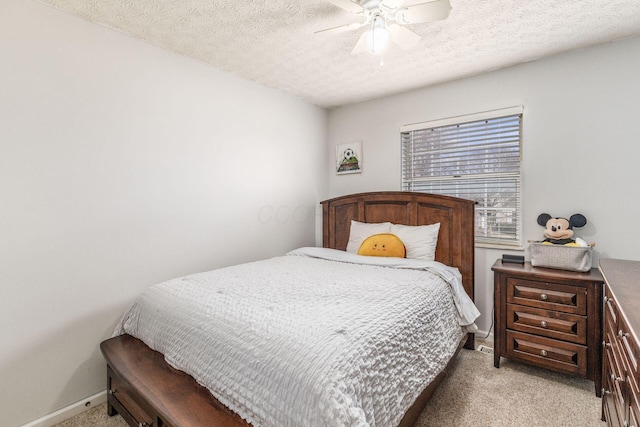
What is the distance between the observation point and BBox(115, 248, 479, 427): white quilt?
106 cm

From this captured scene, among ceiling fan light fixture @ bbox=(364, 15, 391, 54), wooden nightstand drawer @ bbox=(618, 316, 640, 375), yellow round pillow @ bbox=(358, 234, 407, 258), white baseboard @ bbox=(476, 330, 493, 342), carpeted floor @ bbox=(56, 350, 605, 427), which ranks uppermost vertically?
ceiling fan light fixture @ bbox=(364, 15, 391, 54)

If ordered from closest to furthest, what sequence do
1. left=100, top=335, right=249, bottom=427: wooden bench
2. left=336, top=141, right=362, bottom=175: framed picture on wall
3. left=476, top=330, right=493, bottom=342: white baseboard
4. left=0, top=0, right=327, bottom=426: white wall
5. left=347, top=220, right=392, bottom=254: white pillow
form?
left=100, top=335, right=249, bottom=427: wooden bench < left=0, top=0, right=327, bottom=426: white wall < left=476, top=330, right=493, bottom=342: white baseboard < left=347, top=220, right=392, bottom=254: white pillow < left=336, top=141, right=362, bottom=175: framed picture on wall

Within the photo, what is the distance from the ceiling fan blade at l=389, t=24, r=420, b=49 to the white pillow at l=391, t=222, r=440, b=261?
1516 millimetres

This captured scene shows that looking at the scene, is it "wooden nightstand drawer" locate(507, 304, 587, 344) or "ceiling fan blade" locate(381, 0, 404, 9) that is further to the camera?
"wooden nightstand drawer" locate(507, 304, 587, 344)

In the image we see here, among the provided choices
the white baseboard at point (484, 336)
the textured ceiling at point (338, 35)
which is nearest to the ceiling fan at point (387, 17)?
the textured ceiling at point (338, 35)

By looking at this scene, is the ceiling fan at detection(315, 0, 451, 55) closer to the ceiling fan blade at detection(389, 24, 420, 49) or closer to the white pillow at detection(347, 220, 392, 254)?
the ceiling fan blade at detection(389, 24, 420, 49)

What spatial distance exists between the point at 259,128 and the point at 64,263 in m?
1.92

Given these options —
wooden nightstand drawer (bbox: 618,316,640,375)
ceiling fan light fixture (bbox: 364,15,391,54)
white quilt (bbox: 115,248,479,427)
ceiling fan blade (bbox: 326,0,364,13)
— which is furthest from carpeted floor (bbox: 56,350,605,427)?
ceiling fan blade (bbox: 326,0,364,13)

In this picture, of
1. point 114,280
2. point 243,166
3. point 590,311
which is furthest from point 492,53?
point 114,280

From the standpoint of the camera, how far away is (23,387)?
69.0 inches

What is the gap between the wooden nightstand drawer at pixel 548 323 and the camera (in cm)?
204

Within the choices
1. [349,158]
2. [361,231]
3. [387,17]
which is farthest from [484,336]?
[387,17]

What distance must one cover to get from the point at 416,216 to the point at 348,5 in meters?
1.92

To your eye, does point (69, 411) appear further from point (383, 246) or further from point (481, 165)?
point (481, 165)
